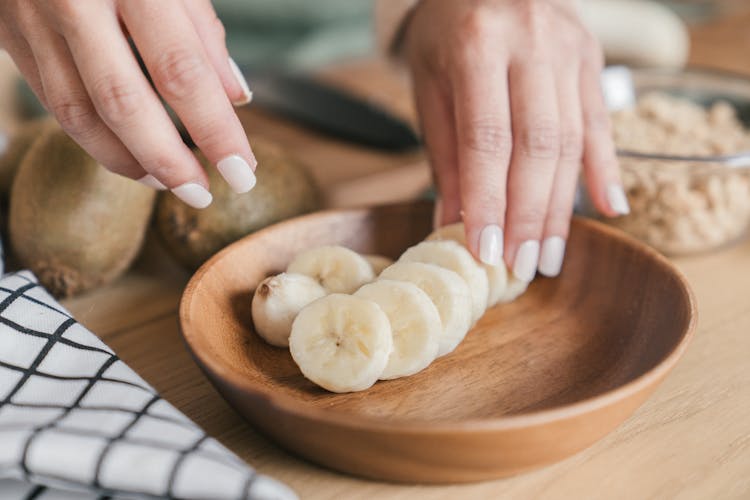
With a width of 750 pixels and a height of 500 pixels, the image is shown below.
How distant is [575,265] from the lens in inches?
33.3

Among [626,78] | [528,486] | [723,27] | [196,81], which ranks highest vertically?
[196,81]

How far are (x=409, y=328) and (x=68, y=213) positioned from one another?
38 centimetres

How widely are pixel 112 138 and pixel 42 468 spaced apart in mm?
309

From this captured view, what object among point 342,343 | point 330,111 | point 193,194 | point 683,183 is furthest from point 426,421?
point 330,111

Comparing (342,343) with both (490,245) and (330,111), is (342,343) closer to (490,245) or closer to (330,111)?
(490,245)

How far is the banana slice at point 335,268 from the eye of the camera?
75 centimetres

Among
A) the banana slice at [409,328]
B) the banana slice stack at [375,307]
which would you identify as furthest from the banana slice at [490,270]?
the banana slice at [409,328]

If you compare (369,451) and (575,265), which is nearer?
(369,451)

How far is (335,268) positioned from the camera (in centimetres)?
76

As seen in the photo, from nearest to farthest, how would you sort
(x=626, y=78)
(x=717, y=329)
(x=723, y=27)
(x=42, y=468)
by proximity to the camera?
(x=42, y=468) → (x=717, y=329) → (x=626, y=78) → (x=723, y=27)

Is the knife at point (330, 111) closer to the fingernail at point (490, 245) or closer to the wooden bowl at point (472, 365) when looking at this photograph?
the wooden bowl at point (472, 365)

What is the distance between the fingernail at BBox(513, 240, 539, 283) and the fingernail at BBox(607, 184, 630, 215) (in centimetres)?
11

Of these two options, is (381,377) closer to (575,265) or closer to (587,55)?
(575,265)

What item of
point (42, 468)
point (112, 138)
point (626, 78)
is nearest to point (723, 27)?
point (626, 78)
